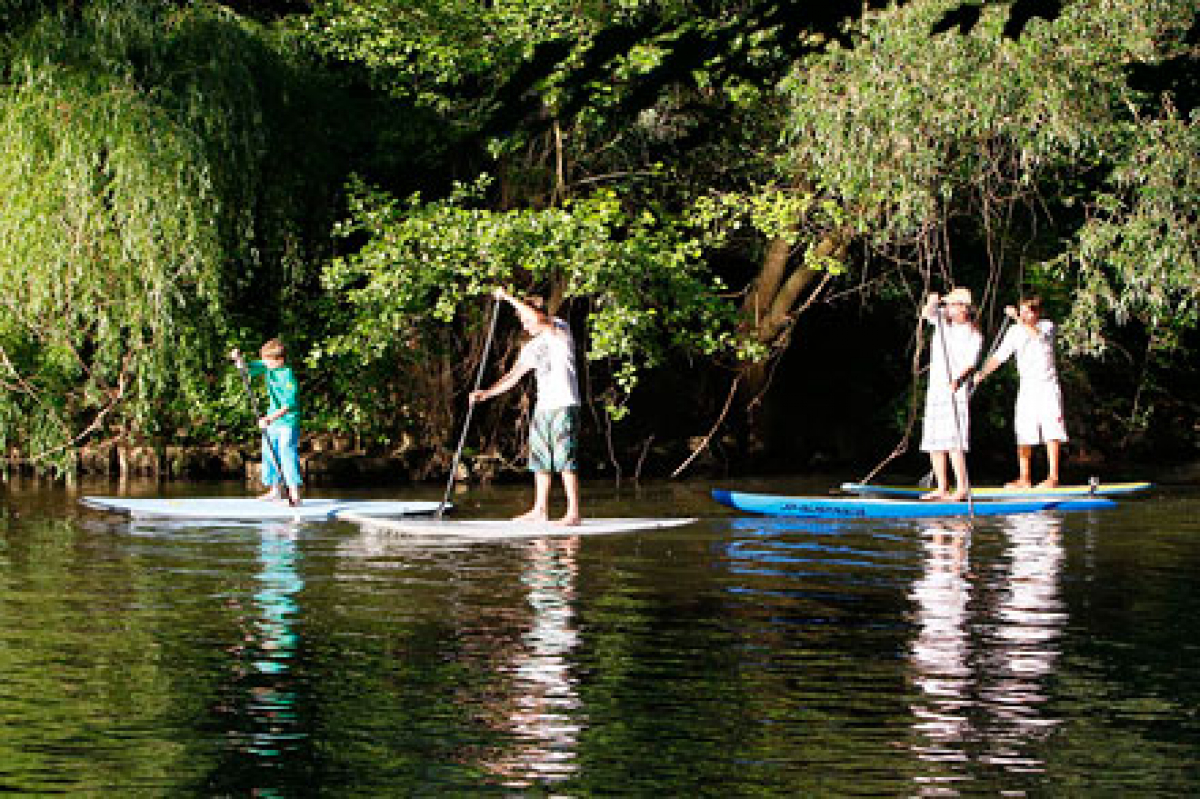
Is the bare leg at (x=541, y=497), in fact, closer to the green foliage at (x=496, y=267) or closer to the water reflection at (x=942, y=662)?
the water reflection at (x=942, y=662)

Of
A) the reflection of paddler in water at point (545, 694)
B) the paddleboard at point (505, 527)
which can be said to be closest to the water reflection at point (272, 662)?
the reflection of paddler in water at point (545, 694)

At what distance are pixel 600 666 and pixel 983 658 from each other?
1712mm

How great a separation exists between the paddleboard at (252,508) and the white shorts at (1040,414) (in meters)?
5.67

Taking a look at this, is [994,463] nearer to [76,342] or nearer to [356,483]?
[356,483]

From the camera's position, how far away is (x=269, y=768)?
21.2 feet

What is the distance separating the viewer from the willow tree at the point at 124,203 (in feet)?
61.0

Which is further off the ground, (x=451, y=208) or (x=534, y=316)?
(x=451, y=208)

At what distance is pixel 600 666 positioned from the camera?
8547 mm

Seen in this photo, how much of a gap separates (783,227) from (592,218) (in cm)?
218

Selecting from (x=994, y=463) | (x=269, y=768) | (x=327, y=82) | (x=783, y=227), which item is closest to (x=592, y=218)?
(x=783, y=227)

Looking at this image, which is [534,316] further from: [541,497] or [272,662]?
[272,662]

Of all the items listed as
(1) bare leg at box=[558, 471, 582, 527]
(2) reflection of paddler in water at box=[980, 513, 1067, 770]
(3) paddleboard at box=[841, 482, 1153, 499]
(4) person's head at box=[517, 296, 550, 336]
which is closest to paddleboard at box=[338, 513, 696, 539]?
(1) bare leg at box=[558, 471, 582, 527]

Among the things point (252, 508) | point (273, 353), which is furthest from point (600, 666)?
point (252, 508)

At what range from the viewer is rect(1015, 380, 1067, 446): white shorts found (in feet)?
59.6
